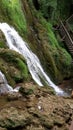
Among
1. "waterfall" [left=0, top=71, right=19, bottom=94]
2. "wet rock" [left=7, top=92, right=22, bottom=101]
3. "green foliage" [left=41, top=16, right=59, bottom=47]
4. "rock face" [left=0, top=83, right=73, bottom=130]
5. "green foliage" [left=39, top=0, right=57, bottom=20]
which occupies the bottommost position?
"rock face" [left=0, top=83, right=73, bottom=130]

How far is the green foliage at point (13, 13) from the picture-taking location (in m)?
17.8

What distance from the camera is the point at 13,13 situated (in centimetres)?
1848

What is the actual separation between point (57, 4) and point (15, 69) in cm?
1184

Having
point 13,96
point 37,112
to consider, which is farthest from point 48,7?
point 37,112

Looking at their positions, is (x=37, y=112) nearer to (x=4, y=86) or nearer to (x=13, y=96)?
(x=13, y=96)

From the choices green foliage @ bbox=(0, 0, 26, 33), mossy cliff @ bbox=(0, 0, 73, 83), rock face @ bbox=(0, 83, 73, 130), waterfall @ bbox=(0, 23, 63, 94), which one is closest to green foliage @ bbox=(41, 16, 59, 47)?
mossy cliff @ bbox=(0, 0, 73, 83)

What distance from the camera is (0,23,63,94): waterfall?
628 inches

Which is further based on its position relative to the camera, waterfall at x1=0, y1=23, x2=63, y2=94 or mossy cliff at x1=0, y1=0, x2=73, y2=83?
mossy cliff at x1=0, y1=0, x2=73, y2=83

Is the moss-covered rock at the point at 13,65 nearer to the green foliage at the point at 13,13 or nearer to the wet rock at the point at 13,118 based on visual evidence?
the green foliage at the point at 13,13

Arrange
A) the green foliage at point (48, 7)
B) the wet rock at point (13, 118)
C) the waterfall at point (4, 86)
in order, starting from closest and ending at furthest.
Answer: the wet rock at point (13, 118) < the waterfall at point (4, 86) < the green foliage at point (48, 7)

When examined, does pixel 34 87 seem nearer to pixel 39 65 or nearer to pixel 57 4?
pixel 39 65

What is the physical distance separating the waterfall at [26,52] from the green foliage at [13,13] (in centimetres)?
83

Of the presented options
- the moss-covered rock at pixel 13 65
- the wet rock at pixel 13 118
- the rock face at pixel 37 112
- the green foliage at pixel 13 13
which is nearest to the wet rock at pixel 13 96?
the rock face at pixel 37 112

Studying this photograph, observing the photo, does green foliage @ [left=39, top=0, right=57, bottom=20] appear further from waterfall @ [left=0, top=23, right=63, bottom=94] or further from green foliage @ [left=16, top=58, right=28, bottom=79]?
green foliage @ [left=16, top=58, right=28, bottom=79]
